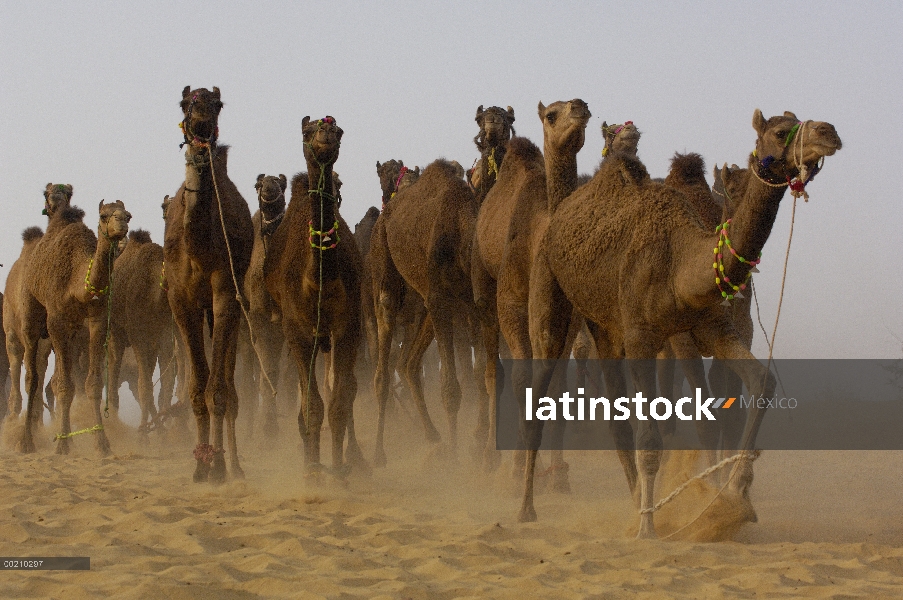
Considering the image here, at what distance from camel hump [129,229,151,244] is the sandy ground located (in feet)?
19.2

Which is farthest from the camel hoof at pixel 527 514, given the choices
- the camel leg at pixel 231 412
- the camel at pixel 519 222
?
the camel leg at pixel 231 412

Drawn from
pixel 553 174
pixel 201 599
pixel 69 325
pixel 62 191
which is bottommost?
pixel 201 599

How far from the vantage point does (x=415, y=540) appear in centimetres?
646

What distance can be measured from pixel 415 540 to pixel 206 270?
4.40 meters

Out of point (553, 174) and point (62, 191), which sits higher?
point (62, 191)

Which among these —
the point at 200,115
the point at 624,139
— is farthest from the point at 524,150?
the point at 200,115

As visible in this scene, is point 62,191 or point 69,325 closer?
point 69,325

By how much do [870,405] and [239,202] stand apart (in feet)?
41.9

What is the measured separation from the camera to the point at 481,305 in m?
10.2

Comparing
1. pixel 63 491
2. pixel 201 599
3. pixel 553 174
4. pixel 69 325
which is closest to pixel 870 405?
pixel 553 174

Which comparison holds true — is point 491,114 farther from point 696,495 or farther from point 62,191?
point 62,191

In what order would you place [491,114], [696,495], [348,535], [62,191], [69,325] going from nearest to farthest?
1. [348,535]
2. [696,495]
3. [491,114]
4. [69,325]
5. [62,191]

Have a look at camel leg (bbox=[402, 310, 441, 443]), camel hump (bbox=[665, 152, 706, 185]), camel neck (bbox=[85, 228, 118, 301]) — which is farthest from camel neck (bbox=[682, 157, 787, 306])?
camel neck (bbox=[85, 228, 118, 301])

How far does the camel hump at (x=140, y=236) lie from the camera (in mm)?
15953
